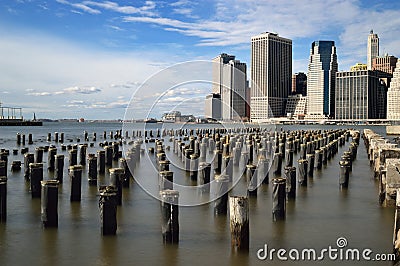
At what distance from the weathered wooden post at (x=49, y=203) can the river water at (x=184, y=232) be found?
230 millimetres

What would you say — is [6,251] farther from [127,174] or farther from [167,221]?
[127,174]

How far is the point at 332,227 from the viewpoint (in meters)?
11.1

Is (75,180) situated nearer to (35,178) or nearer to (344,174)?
(35,178)

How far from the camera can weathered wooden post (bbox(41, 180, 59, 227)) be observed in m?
10.6

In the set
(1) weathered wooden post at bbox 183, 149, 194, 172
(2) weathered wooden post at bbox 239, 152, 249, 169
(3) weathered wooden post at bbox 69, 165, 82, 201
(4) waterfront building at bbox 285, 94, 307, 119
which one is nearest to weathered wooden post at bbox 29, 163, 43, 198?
(3) weathered wooden post at bbox 69, 165, 82, 201

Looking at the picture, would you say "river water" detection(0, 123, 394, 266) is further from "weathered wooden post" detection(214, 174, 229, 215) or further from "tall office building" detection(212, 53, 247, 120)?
"tall office building" detection(212, 53, 247, 120)

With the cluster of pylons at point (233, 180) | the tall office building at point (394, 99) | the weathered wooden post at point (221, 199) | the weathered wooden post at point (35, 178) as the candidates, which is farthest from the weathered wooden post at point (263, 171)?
the tall office building at point (394, 99)

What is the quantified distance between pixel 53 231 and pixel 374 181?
550 inches

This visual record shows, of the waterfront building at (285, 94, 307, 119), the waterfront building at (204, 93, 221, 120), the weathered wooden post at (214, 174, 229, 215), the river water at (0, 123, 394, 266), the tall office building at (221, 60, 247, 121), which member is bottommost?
the river water at (0, 123, 394, 266)

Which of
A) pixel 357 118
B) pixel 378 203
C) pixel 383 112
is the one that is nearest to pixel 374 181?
pixel 378 203

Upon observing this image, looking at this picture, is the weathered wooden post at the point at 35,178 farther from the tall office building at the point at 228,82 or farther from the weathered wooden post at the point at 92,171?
the tall office building at the point at 228,82

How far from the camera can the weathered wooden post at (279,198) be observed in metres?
11.4

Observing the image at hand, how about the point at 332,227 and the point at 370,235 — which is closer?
the point at 370,235

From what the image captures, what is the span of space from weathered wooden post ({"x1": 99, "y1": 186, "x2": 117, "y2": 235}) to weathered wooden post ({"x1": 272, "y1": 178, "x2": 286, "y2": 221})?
14.1 feet
